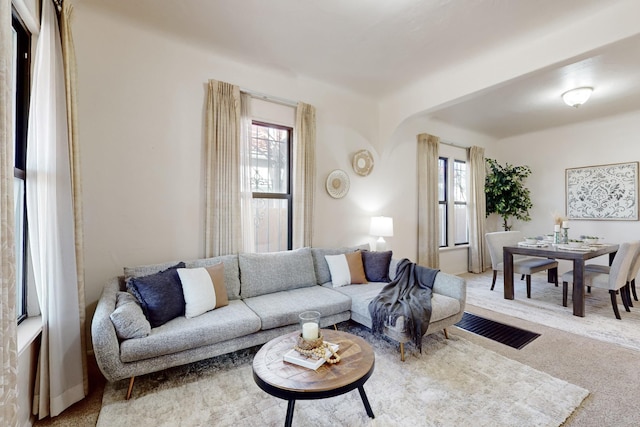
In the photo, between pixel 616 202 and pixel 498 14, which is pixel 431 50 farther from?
pixel 616 202

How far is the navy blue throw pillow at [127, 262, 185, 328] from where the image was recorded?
2.16 metres

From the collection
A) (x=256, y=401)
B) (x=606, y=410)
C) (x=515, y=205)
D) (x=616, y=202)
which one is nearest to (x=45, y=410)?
(x=256, y=401)

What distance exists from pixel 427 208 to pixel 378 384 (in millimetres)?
3502

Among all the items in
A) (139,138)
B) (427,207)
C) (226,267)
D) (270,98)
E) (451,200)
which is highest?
(270,98)

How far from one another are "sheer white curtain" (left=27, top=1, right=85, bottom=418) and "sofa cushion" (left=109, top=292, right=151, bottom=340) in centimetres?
36

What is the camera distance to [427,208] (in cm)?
501

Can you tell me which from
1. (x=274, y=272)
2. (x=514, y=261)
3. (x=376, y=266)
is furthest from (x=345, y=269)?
(x=514, y=261)

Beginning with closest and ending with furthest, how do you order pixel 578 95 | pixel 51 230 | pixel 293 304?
pixel 51 230, pixel 293 304, pixel 578 95

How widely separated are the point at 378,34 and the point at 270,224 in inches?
90.8

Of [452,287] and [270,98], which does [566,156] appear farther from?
[270,98]

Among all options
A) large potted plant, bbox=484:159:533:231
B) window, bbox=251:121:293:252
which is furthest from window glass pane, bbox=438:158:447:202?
window, bbox=251:121:293:252

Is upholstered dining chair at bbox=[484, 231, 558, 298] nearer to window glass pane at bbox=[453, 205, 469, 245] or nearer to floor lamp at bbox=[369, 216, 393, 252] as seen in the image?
window glass pane at bbox=[453, 205, 469, 245]

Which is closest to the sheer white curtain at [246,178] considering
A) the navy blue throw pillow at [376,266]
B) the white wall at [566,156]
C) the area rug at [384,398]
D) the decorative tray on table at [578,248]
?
the area rug at [384,398]

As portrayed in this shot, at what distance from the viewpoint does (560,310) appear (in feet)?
12.0
